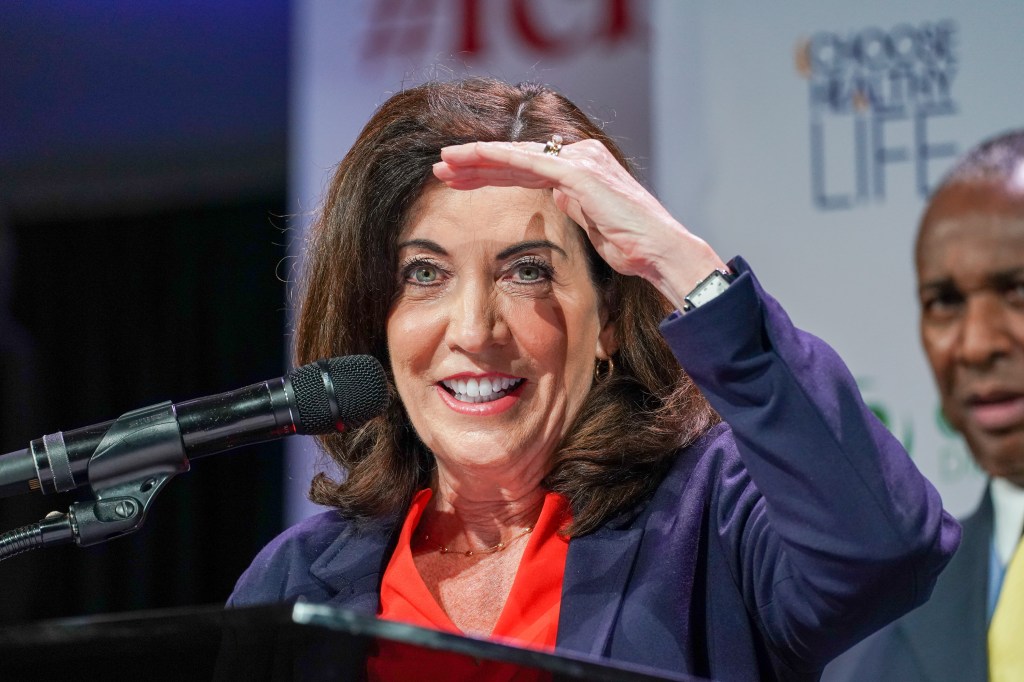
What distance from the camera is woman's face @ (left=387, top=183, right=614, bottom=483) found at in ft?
6.13

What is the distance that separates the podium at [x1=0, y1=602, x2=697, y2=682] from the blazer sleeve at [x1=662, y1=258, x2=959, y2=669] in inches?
23.7

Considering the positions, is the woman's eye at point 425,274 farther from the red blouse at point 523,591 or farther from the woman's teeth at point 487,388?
the red blouse at point 523,591

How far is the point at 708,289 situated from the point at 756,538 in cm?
37

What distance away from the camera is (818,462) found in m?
1.42

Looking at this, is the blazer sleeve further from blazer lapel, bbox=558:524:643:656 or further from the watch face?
blazer lapel, bbox=558:524:643:656

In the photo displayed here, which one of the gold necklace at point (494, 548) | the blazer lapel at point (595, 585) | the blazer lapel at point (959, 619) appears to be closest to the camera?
the blazer lapel at point (595, 585)

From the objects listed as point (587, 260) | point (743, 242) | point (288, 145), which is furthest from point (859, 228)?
point (288, 145)

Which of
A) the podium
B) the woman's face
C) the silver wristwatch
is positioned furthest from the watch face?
the podium

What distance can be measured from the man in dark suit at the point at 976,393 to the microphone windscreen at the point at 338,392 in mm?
1410

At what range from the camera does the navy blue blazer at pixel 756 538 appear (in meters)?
1.42


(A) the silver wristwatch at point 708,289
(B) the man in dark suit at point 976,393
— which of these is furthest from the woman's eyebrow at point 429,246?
(B) the man in dark suit at point 976,393

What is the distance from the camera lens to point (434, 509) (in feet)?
6.78

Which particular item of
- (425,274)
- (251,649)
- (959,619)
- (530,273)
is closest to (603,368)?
(530,273)

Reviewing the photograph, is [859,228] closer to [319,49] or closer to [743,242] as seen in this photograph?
[743,242]
